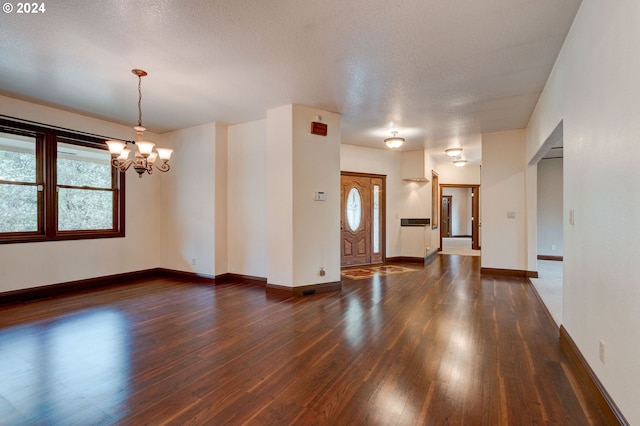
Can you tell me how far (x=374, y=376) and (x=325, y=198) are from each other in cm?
307

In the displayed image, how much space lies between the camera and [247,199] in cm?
572

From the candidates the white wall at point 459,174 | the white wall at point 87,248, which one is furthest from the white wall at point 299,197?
the white wall at point 459,174

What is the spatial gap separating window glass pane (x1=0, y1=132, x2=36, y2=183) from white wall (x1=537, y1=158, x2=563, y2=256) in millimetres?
10735

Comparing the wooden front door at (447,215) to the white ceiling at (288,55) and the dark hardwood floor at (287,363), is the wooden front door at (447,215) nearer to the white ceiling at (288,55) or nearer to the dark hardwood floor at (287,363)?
the white ceiling at (288,55)

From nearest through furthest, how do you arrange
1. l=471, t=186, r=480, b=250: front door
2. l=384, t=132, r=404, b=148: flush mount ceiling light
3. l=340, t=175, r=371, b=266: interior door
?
l=384, t=132, r=404, b=148: flush mount ceiling light
l=340, t=175, r=371, b=266: interior door
l=471, t=186, r=480, b=250: front door

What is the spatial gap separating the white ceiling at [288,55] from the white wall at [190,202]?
3.12 ft

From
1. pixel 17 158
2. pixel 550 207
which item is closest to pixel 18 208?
pixel 17 158

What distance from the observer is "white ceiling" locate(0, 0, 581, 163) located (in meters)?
2.52

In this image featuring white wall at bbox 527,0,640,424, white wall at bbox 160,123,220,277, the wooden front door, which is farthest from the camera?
the wooden front door

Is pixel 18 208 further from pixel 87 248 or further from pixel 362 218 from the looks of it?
pixel 362 218

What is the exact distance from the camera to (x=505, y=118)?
529cm

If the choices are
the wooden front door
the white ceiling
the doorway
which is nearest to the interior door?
the doorway

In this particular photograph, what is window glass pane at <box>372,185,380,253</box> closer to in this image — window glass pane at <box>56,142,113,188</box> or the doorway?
the doorway

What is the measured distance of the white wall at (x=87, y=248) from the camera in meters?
4.52
